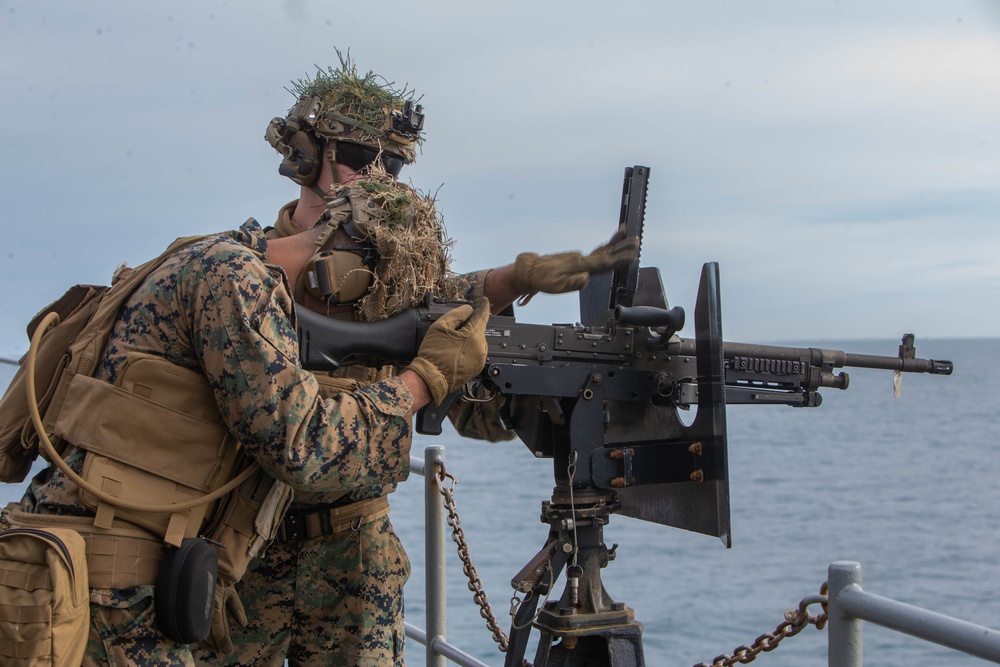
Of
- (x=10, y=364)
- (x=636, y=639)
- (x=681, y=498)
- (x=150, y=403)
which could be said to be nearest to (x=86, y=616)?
(x=150, y=403)

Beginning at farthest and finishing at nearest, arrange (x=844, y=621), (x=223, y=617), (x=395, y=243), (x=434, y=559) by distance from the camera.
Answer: (x=434, y=559), (x=395, y=243), (x=223, y=617), (x=844, y=621)

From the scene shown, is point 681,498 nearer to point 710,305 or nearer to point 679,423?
point 679,423

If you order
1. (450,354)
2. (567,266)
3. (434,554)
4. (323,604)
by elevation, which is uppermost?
(567,266)

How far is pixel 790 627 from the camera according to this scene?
260 centimetres

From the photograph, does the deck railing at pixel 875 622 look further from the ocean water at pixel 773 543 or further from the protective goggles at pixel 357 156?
the ocean water at pixel 773 543

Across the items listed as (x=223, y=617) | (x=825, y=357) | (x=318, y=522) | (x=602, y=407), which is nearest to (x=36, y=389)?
(x=223, y=617)

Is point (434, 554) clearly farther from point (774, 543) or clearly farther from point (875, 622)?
point (774, 543)

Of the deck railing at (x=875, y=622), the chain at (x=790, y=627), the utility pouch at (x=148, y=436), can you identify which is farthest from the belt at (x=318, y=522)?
the deck railing at (x=875, y=622)

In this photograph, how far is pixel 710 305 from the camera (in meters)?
3.30

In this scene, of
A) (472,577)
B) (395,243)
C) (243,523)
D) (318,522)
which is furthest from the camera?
(472,577)

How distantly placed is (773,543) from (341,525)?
22.8m

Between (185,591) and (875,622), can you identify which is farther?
(185,591)

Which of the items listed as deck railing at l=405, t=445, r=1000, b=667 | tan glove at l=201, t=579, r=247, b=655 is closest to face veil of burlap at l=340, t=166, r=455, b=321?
tan glove at l=201, t=579, r=247, b=655

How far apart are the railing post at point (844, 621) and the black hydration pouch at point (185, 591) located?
4.69 ft
